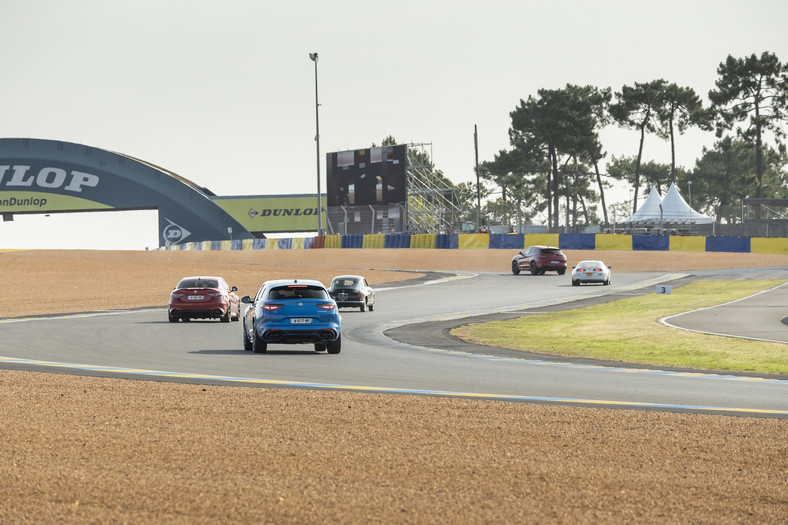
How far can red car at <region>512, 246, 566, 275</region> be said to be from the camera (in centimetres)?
5953

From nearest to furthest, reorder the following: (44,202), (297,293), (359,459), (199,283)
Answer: (359,459)
(297,293)
(199,283)
(44,202)

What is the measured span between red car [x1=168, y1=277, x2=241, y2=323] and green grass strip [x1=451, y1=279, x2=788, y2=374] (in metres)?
7.19

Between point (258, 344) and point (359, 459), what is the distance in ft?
38.2

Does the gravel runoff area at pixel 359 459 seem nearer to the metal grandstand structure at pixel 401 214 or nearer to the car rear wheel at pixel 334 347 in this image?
the car rear wheel at pixel 334 347

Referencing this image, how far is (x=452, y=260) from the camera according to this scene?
236 ft

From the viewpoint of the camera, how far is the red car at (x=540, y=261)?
5953cm

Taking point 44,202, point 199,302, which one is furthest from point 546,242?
point 44,202

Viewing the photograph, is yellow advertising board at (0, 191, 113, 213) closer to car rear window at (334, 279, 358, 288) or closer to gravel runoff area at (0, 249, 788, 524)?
car rear window at (334, 279, 358, 288)

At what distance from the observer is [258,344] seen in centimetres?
2062

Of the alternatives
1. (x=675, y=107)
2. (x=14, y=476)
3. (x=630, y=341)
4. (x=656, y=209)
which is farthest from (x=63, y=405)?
(x=675, y=107)

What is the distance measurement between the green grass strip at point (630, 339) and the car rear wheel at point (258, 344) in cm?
488

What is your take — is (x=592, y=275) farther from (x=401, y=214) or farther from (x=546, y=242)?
(x=401, y=214)

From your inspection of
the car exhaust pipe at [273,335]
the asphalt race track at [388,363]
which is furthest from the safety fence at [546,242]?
the car exhaust pipe at [273,335]

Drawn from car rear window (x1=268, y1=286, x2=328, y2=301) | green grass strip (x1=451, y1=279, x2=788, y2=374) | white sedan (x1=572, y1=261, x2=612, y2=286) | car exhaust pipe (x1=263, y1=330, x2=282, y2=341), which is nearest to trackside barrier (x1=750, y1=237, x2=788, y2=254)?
white sedan (x1=572, y1=261, x2=612, y2=286)
